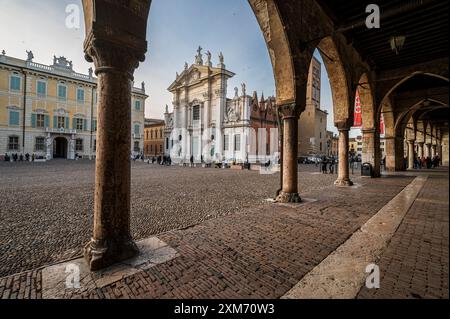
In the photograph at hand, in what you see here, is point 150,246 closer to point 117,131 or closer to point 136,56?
point 117,131

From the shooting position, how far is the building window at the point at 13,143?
103 feet

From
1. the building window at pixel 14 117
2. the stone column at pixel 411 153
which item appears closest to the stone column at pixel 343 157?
the stone column at pixel 411 153

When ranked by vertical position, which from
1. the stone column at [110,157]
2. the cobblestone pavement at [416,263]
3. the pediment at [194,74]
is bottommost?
→ the cobblestone pavement at [416,263]

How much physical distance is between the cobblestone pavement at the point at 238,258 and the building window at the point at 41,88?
142 feet

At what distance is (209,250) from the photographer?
3.14m

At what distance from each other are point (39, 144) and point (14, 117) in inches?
192

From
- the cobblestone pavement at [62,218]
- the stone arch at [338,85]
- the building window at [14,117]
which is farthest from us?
the building window at [14,117]

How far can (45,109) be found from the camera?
34531 mm

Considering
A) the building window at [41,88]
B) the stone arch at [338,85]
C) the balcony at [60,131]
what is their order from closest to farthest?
the stone arch at [338,85] < the building window at [41,88] < the balcony at [60,131]

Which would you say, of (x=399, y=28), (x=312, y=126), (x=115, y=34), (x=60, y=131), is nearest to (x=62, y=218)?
(x=115, y=34)

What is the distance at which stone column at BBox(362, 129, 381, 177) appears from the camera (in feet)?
40.8

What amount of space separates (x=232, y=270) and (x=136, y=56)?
311cm

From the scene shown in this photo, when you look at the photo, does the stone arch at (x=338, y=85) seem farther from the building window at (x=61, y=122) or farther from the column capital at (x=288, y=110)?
the building window at (x=61, y=122)

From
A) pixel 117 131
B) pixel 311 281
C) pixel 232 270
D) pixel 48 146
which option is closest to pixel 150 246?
pixel 232 270
